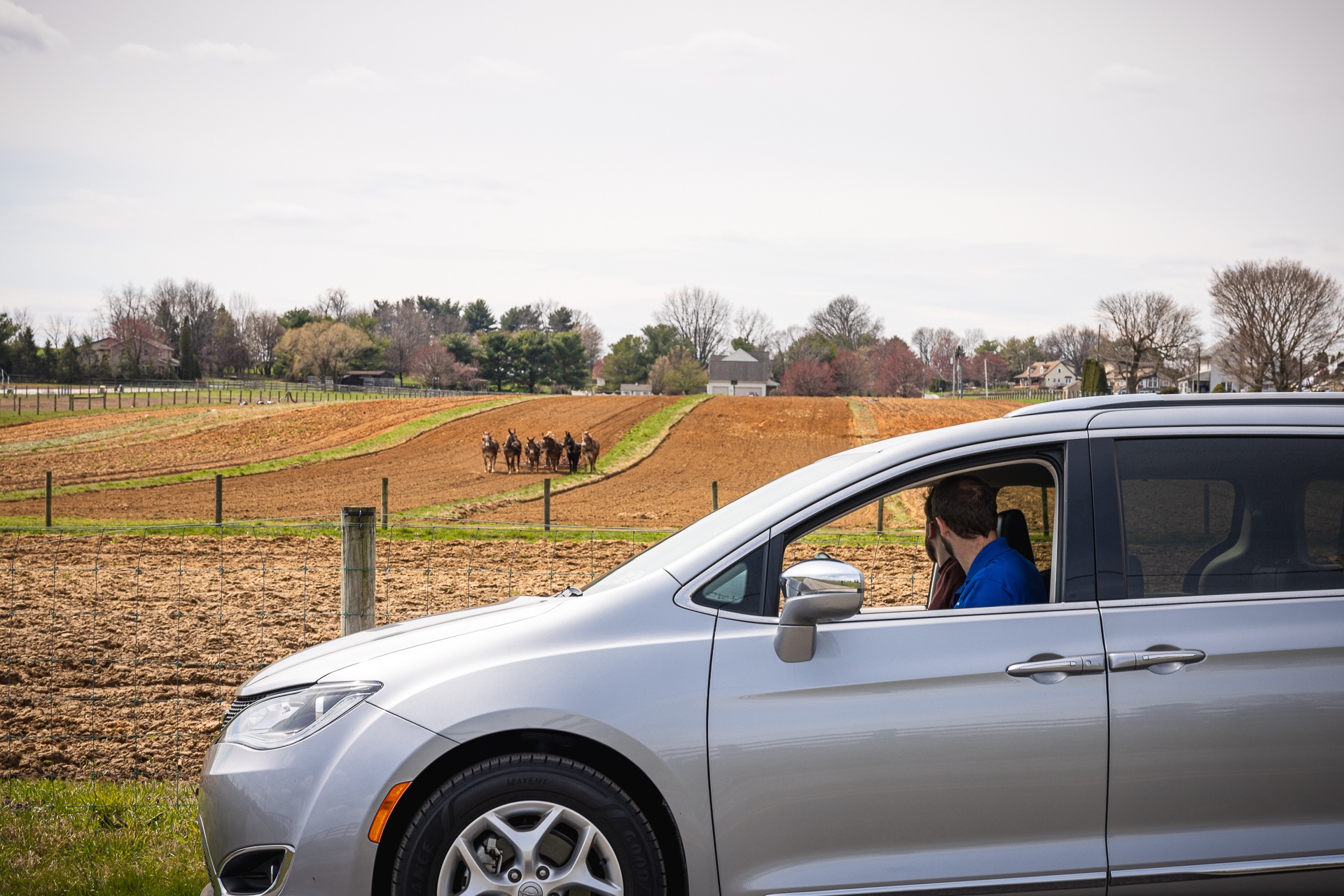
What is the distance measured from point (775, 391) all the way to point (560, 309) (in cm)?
3772

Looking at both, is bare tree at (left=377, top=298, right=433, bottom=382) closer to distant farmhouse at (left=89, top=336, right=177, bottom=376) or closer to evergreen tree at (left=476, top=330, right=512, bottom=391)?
evergreen tree at (left=476, top=330, right=512, bottom=391)

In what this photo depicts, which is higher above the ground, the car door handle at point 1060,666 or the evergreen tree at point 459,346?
the evergreen tree at point 459,346

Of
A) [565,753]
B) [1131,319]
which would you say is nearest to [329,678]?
[565,753]

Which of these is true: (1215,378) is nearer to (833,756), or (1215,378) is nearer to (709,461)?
(709,461)

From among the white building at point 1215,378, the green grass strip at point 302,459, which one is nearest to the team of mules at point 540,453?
the green grass strip at point 302,459

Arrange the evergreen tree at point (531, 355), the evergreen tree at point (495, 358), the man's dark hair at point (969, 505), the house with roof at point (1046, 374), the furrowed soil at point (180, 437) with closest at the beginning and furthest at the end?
the man's dark hair at point (969, 505)
the furrowed soil at point (180, 437)
the evergreen tree at point (531, 355)
the evergreen tree at point (495, 358)
the house with roof at point (1046, 374)

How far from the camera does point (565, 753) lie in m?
2.86

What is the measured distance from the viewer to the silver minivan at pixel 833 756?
278cm

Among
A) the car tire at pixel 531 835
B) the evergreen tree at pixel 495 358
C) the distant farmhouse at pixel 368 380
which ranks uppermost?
the evergreen tree at pixel 495 358

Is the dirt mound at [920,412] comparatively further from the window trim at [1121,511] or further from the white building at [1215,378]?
the window trim at [1121,511]

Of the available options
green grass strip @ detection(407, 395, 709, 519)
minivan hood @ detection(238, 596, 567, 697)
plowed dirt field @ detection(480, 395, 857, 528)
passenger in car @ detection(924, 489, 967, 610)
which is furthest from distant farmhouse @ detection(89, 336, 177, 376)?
passenger in car @ detection(924, 489, 967, 610)

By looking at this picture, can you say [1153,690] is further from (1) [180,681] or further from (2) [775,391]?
(2) [775,391]

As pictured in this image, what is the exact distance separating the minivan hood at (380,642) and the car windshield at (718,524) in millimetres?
283

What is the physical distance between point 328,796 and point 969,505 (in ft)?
7.43
